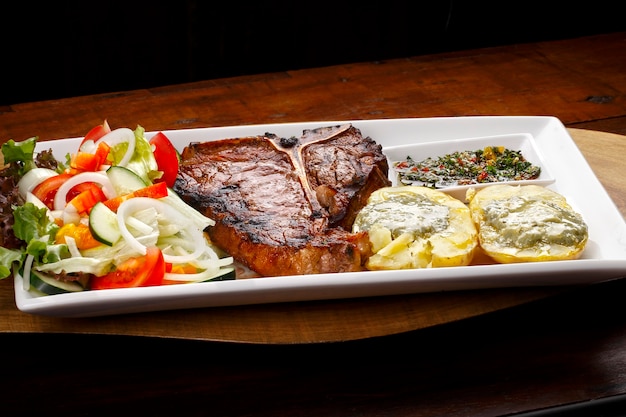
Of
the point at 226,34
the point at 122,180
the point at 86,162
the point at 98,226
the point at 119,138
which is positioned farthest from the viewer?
the point at 226,34

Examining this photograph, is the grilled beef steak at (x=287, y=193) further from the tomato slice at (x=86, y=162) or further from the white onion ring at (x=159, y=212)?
the tomato slice at (x=86, y=162)

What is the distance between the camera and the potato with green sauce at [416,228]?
293 centimetres

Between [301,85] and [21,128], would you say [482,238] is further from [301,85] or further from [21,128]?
[21,128]

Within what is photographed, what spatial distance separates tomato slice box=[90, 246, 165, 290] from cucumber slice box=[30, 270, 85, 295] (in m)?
0.10

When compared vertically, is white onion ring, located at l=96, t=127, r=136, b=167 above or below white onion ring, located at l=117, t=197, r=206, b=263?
above

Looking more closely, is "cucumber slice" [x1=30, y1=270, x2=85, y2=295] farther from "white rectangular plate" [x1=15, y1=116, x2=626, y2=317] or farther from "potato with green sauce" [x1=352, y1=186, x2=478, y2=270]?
"potato with green sauce" [x1=352, y1=186, x2=478, y2=270]

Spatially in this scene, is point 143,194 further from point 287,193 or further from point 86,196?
point 287,193

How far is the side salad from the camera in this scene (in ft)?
9.18

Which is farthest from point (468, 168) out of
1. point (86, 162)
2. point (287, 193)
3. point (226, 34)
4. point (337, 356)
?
point (226, 34)

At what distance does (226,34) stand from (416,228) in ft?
13.3

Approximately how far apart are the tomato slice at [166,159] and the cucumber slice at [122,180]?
11.1 inches

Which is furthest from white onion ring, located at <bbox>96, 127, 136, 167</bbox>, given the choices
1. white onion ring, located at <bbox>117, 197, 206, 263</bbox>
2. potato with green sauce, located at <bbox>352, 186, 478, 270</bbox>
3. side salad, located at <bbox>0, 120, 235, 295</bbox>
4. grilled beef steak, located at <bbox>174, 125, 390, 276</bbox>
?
potato with green sauce, located at <bbox>352, 186, 478, 270</bbox>

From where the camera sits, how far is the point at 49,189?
10.3 ft

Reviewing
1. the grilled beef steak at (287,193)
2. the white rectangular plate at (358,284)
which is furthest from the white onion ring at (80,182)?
the white rectangular plate at (358,284)
